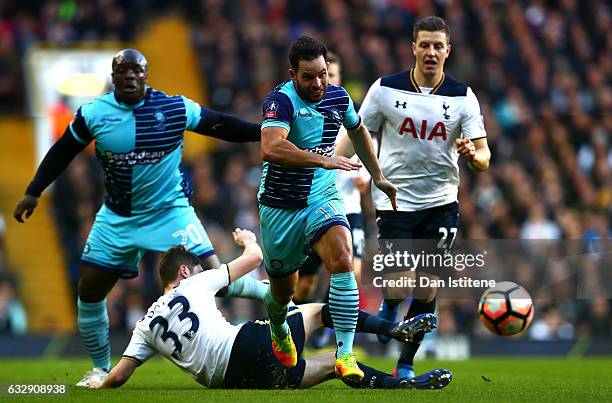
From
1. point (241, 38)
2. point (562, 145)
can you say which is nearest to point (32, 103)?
point (241, 38)

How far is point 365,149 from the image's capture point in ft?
28.8

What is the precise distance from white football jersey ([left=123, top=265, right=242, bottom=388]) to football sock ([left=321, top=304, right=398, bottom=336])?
2.54 feet

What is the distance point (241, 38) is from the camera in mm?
22188

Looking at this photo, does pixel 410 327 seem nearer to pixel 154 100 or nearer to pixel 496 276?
pixel 154 100

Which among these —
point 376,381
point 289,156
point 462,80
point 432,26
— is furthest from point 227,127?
point 462,80

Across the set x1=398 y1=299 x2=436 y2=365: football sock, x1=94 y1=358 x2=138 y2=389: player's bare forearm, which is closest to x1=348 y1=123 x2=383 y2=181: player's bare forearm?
x1=398 y1=299 x2=436 y2=365: football sock

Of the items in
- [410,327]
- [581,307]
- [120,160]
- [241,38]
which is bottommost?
[581,307]

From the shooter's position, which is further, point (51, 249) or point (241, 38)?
point (241, 38)

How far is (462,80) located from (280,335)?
528 inches

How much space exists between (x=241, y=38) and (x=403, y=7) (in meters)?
3.45

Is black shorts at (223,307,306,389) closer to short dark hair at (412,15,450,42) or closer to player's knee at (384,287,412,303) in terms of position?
player's knee at (384,287,412,303)

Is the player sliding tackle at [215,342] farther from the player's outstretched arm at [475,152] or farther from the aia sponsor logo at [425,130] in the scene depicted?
the aia sponsor logo at [425,130]

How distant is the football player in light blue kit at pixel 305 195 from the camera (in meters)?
8.12

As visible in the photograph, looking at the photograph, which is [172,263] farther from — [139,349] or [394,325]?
[394,325]
